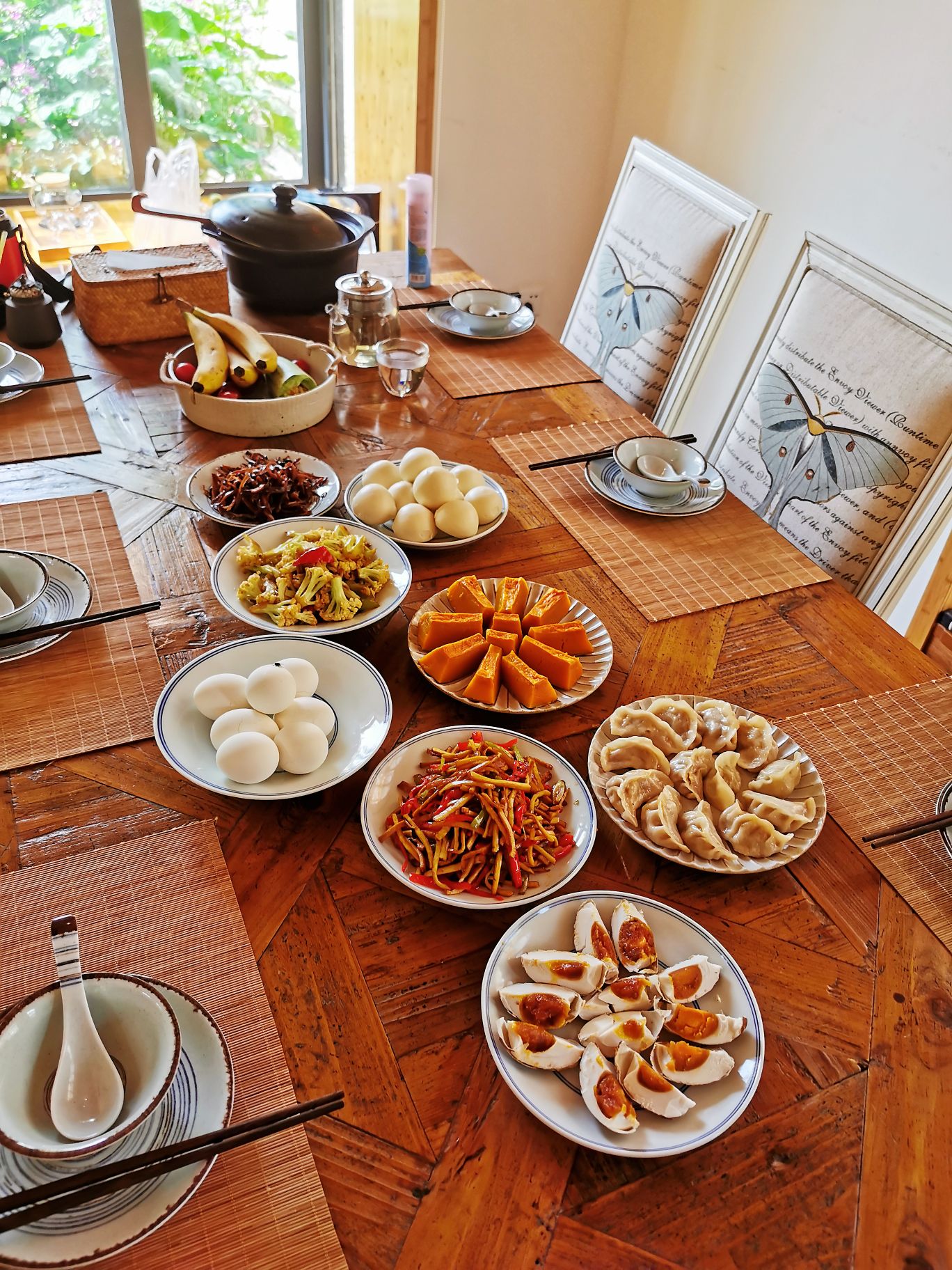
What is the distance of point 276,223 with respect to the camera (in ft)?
6.09

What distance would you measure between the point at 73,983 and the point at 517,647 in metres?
0.62

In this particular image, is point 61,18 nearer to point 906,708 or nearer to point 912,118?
point 912,118

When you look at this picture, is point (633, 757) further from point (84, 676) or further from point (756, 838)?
point (84, 676)

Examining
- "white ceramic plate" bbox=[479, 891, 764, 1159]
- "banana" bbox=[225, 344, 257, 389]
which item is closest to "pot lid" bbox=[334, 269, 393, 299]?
"banana" bbox=[225, 344, 257, 389]

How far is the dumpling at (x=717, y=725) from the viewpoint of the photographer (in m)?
1.04

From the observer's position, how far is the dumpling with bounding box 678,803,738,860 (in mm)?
912

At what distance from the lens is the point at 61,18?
9.46 feet

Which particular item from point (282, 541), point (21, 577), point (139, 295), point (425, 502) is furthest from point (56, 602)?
point (139, 295)

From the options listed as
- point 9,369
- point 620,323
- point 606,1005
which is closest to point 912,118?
point 620,323

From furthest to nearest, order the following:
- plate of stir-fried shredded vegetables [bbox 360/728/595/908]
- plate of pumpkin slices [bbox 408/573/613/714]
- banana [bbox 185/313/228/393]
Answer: banana [bbox 185/313/228/393]
plate of pumpkin slices [bbox 408/573/613/714]
plate of stir-fried shredded vegetables [bbox 360/728/595/908]

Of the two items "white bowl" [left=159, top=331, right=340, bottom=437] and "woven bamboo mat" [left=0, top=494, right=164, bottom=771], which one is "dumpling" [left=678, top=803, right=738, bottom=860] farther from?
"white bowl" [left=159, top=331, right=340, bottom=437]

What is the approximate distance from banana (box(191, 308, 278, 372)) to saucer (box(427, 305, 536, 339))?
44 cm

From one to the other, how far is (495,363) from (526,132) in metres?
1.54

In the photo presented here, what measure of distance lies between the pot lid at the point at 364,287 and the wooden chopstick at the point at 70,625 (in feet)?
2.77
